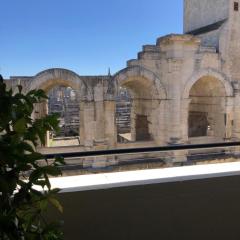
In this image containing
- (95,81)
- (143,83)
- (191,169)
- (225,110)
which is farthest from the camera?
(225,110)

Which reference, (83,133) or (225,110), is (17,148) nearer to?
(83,133)

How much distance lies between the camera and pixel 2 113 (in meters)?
0.78

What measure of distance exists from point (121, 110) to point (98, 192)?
64.8 ft

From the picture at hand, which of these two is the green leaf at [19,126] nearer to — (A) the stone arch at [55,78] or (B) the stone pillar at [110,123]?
(A) the stone arch at [55,78]

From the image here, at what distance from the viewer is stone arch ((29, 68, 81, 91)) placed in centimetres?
950

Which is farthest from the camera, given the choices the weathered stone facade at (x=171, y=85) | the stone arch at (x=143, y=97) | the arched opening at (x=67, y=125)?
the arched opening at (x=67, y=125)

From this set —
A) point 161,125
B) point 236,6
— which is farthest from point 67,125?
point 236,6

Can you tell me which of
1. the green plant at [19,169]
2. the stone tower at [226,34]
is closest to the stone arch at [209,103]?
the stone tower at [226,34]

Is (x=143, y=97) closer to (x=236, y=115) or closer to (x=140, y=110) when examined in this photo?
(x=140, y=110)

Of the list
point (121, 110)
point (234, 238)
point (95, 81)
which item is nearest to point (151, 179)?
point (234, 238)

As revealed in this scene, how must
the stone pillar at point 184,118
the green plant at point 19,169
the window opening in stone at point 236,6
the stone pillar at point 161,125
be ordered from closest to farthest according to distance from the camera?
the green plant at point 19,169 < the stone pillar at point 161,125 < the stone pillar at point 184,118 < the window opening in stone at point 236,6

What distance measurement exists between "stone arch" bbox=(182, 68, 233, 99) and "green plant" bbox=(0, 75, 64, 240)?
11.3 m

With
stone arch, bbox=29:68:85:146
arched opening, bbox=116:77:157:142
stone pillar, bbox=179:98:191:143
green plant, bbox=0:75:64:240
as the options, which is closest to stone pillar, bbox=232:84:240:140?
stone pillar, bbox=179:98:191:143

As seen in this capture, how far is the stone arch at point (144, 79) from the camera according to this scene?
10375 mm
